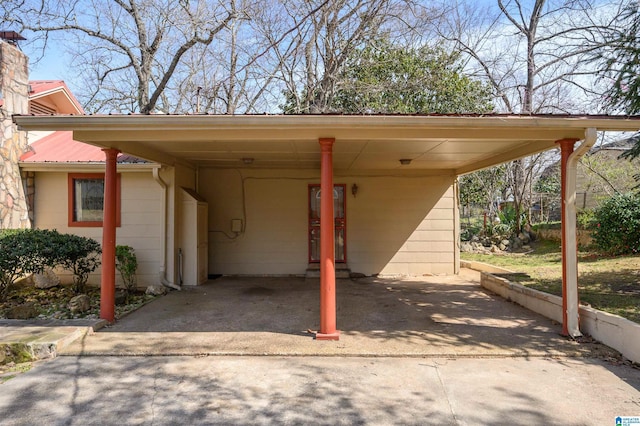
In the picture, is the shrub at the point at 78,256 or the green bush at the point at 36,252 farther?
the shrub at the point at 78,256

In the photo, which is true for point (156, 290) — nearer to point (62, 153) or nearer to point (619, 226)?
point (62, 153)

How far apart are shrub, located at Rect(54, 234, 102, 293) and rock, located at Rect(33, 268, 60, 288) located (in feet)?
1.10

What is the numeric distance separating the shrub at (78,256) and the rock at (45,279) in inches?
13.2

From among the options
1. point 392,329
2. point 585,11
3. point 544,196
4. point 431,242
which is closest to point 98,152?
point 392,329

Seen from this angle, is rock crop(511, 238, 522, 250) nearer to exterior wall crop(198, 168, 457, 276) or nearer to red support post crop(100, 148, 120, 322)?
exterior wall crop(198, 168, 457, 276)

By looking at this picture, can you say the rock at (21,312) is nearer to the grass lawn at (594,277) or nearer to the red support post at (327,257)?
the red support post at (327,257)

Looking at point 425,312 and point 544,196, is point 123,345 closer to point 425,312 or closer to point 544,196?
point 425,312

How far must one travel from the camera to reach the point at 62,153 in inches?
300

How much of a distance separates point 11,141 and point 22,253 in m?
2.52

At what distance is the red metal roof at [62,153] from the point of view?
7.27 metres

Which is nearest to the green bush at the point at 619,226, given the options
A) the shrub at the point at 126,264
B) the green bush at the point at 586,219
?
the green bush at the point at 586,219

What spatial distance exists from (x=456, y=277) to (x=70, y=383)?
7.64 metres

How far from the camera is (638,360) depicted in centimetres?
386

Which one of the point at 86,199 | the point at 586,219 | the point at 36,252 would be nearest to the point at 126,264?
the point at 36,252
